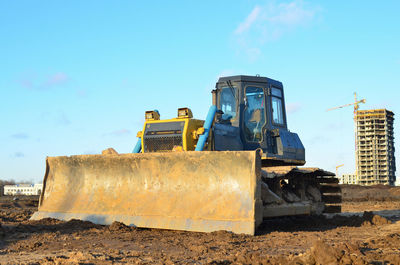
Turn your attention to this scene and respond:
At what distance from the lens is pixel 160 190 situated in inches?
308

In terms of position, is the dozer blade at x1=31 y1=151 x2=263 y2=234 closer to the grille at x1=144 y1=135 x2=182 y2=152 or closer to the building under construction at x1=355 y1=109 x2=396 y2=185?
the grille at x1=144 y1=135 x2=182 y2=152

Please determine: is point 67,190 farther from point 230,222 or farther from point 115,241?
point 230,222

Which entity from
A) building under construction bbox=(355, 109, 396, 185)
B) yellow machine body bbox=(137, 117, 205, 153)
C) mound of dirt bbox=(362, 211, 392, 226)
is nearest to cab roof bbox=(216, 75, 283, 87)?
yellow machine body bbox=(137, 117, 205, 153)

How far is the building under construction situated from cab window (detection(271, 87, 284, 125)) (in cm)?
6231

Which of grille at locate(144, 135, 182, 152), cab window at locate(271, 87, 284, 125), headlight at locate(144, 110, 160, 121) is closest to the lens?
grille at locate(144, 135, 182, 152)

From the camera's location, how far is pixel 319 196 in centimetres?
999

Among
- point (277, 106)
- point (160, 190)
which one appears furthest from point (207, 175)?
point (277, 106)

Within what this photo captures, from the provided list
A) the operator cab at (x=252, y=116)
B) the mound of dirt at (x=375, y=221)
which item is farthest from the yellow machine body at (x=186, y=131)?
the mound of dirt at (x=375, y=221)

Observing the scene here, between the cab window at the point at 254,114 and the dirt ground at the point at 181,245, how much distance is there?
199 cm

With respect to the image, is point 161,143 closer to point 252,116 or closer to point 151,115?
point 151,115

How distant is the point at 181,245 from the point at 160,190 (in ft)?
6.24

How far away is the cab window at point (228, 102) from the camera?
9.78m

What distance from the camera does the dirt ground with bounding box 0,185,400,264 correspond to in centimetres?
479

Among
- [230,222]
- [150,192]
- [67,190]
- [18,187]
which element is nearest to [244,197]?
[230,222]
